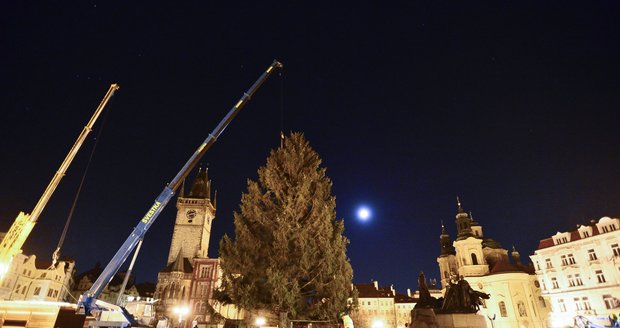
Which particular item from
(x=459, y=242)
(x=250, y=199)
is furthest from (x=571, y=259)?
(x=250, y=199)

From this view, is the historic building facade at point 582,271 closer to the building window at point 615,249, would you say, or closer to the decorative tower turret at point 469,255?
the building window at point 615,249

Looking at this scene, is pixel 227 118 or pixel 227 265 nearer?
pixel 227 265

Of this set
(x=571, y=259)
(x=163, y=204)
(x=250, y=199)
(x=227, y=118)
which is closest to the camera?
(x=250, y=199)

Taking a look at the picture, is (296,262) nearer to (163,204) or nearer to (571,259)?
(163,204)

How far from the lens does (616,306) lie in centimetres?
3538

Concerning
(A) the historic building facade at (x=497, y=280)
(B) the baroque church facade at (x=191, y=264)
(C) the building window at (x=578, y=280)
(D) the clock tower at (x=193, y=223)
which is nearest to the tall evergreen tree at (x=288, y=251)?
(B) the baroque church facade at (x=191, y=264)

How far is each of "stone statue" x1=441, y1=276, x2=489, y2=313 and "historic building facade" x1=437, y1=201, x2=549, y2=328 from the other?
37345mm

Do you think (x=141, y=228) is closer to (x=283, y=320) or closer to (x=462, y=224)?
(x=283, y=320)

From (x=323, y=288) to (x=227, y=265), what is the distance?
477 cm

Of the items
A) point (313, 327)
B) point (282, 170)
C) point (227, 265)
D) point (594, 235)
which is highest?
point (594, 235)

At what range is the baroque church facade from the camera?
185ft

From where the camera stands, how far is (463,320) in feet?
44.1

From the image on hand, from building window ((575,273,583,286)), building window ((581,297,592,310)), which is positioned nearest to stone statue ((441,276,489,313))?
building window ((581,297,592,310))

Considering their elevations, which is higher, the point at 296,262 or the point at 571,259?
the point at 571,259
